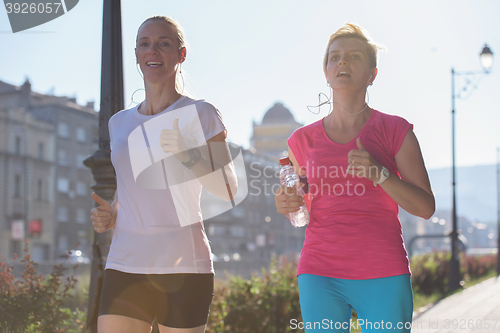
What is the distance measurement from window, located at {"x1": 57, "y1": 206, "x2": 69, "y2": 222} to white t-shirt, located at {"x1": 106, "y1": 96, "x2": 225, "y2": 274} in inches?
2102

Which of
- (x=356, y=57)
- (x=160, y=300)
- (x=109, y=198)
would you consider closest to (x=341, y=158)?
(x=356, y=57)

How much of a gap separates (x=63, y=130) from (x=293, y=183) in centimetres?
5648

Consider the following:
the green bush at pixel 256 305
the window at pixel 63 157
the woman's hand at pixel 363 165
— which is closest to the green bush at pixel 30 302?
the green bush at pixel 256 305

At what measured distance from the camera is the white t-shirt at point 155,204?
8.09 feet

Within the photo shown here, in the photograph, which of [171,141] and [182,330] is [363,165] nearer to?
[171,141]

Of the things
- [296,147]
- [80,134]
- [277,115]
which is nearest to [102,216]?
[296,147]

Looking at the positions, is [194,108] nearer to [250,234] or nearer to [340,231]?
[340,231]

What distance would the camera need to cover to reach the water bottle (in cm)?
270

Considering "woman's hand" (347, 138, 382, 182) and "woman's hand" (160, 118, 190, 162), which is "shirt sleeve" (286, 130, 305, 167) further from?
"woman's hand" (160, 118, 190, 162)

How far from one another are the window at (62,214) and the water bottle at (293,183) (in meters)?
53.4

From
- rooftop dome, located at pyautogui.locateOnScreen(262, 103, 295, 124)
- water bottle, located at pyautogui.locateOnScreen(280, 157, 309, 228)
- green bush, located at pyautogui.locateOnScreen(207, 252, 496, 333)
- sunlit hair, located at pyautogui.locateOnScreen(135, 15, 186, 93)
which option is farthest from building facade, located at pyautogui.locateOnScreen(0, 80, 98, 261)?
rooftop dome, located at pyautogui.locateOnScreen(262, 103, 295, 124)

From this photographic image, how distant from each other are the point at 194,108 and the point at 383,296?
1.22m

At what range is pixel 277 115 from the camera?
13162cm

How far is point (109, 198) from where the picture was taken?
472cm
